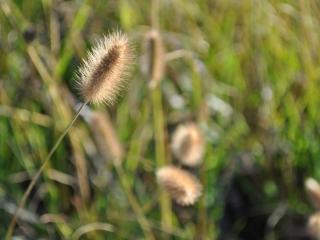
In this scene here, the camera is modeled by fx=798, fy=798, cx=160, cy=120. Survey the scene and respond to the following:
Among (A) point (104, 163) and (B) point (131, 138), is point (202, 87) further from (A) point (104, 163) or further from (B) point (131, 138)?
(A) point (104, 163)

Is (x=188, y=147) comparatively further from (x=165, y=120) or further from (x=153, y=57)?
(x=165, y=120)

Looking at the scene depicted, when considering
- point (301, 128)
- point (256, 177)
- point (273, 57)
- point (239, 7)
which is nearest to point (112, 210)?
point (256, 177)

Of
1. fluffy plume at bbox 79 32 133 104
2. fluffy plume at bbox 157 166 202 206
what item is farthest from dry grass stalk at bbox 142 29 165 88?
fluffy plume at bbox 79 32 133 104

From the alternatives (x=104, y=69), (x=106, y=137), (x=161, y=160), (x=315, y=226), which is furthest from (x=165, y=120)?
(x=104, y=69)

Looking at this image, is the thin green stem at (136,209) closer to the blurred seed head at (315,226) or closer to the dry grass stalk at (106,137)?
the dry grass stalk at (106,137)

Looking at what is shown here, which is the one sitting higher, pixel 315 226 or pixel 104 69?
pixel 315 226
